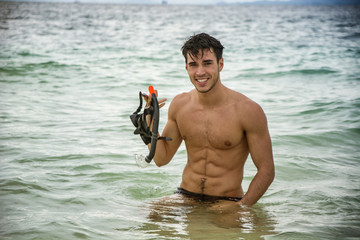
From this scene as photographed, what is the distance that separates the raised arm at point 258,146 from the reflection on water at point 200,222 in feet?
0.64

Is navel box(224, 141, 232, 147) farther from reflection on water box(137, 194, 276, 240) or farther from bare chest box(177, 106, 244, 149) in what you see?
reflection on water box(137, 194, 276, 240)

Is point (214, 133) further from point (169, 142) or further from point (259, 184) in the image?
point (259, 184)

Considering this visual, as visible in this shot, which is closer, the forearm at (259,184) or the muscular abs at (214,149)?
the forearm at (259,184)

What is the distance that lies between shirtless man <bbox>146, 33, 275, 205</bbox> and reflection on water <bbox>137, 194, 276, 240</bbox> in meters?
0.14

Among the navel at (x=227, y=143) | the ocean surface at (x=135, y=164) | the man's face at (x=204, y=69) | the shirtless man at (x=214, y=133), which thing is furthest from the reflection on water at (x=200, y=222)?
the man's face at (x=204, y=69)

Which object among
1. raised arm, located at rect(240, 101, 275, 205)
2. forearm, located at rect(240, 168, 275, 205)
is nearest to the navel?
raised arm, located at rect(240, 101, 275, 205)

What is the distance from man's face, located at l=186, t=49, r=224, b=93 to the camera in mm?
3615

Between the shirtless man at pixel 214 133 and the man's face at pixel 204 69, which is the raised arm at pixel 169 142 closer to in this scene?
the shirtless man at pixel 214 133

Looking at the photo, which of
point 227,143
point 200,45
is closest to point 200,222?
point 227,143

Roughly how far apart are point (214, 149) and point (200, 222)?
0.65 meters

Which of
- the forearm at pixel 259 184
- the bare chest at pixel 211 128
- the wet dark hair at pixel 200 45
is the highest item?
the wet dark hair at pixel 200 45

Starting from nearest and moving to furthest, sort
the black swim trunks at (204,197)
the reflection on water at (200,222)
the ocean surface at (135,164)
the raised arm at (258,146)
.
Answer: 1. the reflection on water at (200,222)
2. the raised arm at (258,146)
3. the ocean surface at (135,164)
4. the black swim trunks at (204,197)

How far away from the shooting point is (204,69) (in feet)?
11.9

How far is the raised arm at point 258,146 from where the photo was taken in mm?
3605
